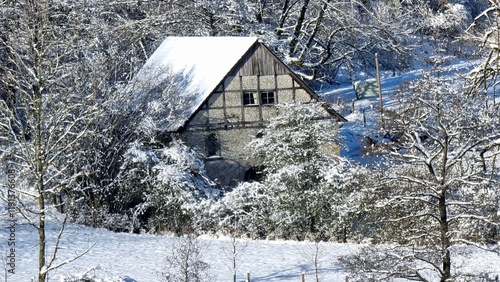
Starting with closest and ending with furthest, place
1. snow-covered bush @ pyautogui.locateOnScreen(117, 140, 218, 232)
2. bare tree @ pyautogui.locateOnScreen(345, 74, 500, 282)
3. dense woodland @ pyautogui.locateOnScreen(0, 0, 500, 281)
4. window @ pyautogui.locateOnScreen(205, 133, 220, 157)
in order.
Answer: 1. dense woodland @ pyautogui.locateOnScreen(0, 0, 500, 281)
2. bare tree @ pyautogui.locateOnScreen(345, 74, 500, 282)
3. snow-covered bush @ pyautogui.locateOnScreen(117, 140, 218, 232)
4. window @ pyautogui.locateOnScreen(205, 133, 220, 157)

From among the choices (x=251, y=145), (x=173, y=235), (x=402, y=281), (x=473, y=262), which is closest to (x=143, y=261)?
(x=173, y=235)

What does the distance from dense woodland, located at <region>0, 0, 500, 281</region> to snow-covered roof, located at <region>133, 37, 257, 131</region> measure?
3.10 ft

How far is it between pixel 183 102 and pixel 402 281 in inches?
614

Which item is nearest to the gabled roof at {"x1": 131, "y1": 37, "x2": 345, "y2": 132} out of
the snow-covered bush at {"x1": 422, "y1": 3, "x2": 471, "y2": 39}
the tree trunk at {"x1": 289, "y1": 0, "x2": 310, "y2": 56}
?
the tree trunk at {"x1": 289, "y1": 0, "x2": 310, "y2": 56}

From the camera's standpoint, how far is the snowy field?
1980 centimetres

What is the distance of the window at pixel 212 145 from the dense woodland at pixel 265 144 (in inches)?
73.9

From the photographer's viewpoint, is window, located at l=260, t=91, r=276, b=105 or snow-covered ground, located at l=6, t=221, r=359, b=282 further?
window, located at l=260, t=91, r=276, b=105

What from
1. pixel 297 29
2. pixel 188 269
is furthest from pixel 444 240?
pixel 297 29

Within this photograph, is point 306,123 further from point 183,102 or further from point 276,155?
point 183,102

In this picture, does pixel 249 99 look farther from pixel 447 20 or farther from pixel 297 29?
pixel 447 20

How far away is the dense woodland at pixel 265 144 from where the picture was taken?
15164 mm

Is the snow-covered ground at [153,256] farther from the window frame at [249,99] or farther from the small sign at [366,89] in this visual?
the small sign at [366,89]

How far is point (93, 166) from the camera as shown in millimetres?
27875

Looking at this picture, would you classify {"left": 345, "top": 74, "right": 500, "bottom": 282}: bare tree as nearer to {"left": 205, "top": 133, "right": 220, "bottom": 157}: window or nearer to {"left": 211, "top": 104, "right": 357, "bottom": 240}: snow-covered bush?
{"left": 211, "top": 104, "right": 357, "bottom": 240}: snow-covered bush
